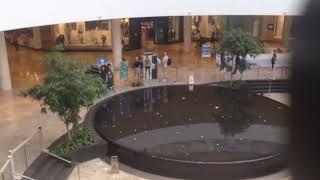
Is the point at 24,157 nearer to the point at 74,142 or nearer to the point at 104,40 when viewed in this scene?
the point at 74,142

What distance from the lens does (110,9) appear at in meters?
16.0

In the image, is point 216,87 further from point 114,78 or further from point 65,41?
point 65,41

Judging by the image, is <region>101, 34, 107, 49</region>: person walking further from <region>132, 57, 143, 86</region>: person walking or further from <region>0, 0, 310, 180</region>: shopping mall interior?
<region>132, 57, 143, 86</region>: person walking

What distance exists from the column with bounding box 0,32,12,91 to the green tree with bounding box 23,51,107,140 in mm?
5881

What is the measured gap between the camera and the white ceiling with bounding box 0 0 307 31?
13.2 meters

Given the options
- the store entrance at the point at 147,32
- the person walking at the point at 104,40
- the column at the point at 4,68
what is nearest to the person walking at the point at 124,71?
the column at the point at 4,68

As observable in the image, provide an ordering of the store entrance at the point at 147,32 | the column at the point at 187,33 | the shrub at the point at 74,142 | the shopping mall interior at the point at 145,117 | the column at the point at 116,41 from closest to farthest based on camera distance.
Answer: the shopping mall interior at the point at 145,117, the shrub at the point at 74,142, the column at the point at 116,41, the column at the point at 187,33, the store entrance at the point at 147,32

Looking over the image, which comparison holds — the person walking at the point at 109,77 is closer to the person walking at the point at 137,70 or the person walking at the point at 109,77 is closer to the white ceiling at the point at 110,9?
the person walking at the point at 137,70

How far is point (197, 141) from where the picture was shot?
11.6m

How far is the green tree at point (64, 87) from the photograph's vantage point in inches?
399

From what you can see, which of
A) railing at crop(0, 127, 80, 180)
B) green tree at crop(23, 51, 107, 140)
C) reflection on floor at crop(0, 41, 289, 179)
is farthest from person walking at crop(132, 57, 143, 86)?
green tree at crop(23, 51, 107, 140)

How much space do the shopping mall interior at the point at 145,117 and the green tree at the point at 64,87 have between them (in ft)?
0.09

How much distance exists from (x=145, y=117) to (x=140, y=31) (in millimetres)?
11327

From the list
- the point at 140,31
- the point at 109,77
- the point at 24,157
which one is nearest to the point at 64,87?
the point at 24,157
